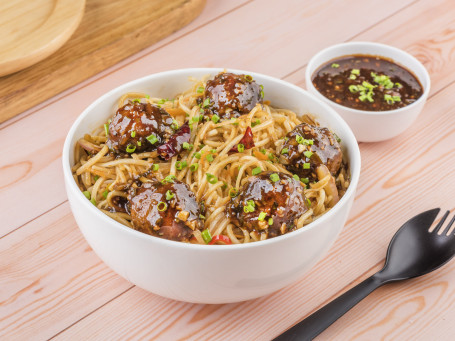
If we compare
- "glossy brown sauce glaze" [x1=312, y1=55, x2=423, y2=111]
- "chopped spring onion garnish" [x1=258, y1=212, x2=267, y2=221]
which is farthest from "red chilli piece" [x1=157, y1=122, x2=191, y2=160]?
"glossy brown sauce glaze" [x1=312, y1=55, x2=423, y2=111]

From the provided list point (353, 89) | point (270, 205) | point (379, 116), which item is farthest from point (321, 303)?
point (353, 89)

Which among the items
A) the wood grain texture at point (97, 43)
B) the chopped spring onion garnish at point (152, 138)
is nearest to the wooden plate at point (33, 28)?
the wood grain texture at point (97, 43)

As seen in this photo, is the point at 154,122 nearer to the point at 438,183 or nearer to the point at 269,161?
the point at 269,161

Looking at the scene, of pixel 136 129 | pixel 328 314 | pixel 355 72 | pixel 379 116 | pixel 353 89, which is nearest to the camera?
pixel 328 314

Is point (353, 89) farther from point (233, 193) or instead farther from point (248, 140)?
point (233, 193)

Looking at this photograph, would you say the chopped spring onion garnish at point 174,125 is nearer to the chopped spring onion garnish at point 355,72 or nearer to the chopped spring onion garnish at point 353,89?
the chopped spring onion garnish at point 353,89

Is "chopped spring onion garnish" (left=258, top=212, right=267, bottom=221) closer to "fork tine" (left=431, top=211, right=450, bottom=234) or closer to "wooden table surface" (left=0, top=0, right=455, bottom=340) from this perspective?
"wooden table surface" (left=0, top=0, right=455, bottom=340)

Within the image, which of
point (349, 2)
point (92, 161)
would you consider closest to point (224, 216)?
point (92, 161)

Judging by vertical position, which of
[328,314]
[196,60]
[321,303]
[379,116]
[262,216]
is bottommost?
[321,303]
